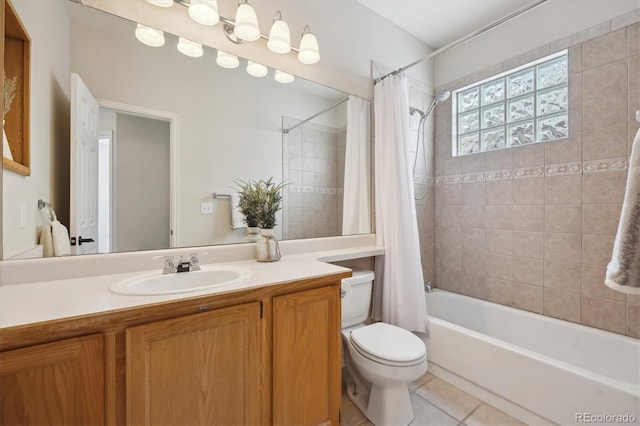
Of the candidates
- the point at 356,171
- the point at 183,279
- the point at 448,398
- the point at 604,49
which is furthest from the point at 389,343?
the point at 604,49

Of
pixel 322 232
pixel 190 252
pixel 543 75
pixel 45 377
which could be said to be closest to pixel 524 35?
pixel 543 75

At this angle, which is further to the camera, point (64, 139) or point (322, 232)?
point (322, 232)

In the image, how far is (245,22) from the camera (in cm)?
137

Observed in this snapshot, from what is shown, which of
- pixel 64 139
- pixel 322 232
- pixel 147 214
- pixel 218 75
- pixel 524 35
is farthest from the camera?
pixel 524 35

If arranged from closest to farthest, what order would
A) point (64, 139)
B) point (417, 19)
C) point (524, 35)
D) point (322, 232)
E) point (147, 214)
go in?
point (64, 139) → point (147, 214) → point (322, 232) → point (524, 35) → point (417, 19)

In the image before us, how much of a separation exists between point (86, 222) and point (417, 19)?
8.67ft

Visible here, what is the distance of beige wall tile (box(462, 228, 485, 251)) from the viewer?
7.45 feet

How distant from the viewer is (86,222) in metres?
1.18

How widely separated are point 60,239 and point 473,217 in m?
2.67

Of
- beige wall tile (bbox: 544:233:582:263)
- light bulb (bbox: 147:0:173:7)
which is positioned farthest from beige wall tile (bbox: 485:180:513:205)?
light bulb (bbox: 147:0:173:7)

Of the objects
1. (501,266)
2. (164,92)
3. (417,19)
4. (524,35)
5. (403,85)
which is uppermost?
(417,19)

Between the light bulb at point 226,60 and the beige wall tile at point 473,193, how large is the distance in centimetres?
203

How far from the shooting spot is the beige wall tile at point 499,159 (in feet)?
6.88

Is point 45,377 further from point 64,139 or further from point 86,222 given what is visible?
point 64,139
